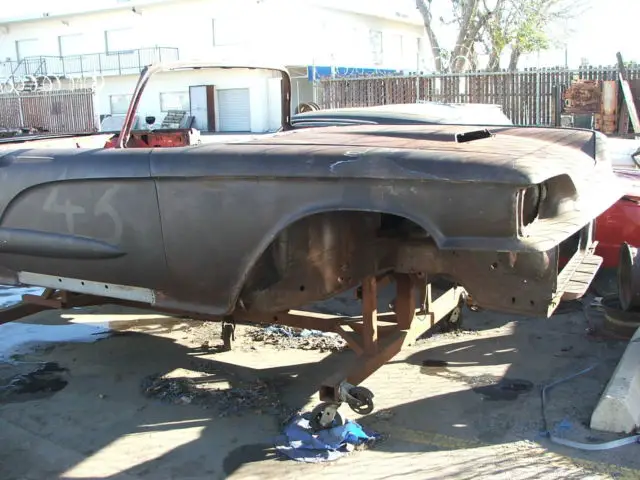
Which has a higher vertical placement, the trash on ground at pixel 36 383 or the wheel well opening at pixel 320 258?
the wheel well opening at pixel 320 258

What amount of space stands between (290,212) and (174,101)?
2819 centimetres

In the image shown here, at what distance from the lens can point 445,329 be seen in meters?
5.10

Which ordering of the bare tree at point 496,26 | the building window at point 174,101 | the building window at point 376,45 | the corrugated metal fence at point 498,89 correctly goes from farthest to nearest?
1. the building window at point 376,45
2. the building window at point 174,101
3. the bare tree at point 496,26
4. the corrugated metal fence at point 498,89

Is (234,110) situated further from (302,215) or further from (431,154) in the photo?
(431,154)

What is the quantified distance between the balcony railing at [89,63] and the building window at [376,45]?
9.45 m

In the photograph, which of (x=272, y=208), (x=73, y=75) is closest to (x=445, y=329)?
(x=272, y=208)

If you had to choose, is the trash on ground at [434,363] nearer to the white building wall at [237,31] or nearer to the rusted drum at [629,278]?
the rusted drum at [629,278]

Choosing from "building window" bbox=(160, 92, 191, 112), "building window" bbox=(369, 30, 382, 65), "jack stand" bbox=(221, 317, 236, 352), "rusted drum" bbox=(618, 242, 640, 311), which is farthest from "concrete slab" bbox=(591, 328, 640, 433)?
"building window" bbox=(369, 30, 382, 65)

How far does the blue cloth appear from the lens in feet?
10.8

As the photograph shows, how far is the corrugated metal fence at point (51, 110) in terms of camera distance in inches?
905

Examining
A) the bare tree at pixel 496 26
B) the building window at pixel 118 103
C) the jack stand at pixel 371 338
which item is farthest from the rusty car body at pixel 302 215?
the building window at pixel 118 103

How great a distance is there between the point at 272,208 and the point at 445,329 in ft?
8.31

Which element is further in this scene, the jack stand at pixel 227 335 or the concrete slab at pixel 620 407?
the jack stand at pixel 227 335

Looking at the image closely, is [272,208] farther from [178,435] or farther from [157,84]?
[157,84]
